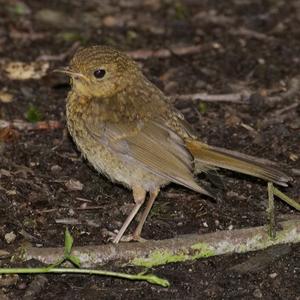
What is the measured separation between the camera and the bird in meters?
5.63

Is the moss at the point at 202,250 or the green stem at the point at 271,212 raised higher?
the green stem at the point at 271,212

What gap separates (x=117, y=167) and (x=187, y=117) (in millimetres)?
1755

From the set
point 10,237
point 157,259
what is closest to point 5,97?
point 10,237

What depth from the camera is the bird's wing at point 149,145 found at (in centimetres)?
559

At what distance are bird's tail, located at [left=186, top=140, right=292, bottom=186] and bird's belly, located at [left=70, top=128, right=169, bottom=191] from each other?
335mm

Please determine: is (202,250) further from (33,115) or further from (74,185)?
(33,115)

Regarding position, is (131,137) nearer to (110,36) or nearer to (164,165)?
(164,165)

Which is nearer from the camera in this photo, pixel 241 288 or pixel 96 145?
pixel 241 288

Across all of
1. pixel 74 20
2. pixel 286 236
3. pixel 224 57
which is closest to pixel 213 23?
pixel 224 57

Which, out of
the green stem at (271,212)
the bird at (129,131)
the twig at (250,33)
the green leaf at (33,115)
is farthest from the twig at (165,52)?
the green stem at (271,212)

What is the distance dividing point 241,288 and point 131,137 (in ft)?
4.50

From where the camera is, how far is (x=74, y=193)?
6.25m

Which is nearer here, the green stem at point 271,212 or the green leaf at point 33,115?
the green stem at point 271,212

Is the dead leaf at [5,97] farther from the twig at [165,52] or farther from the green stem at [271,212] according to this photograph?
the green stem at [271,212]
